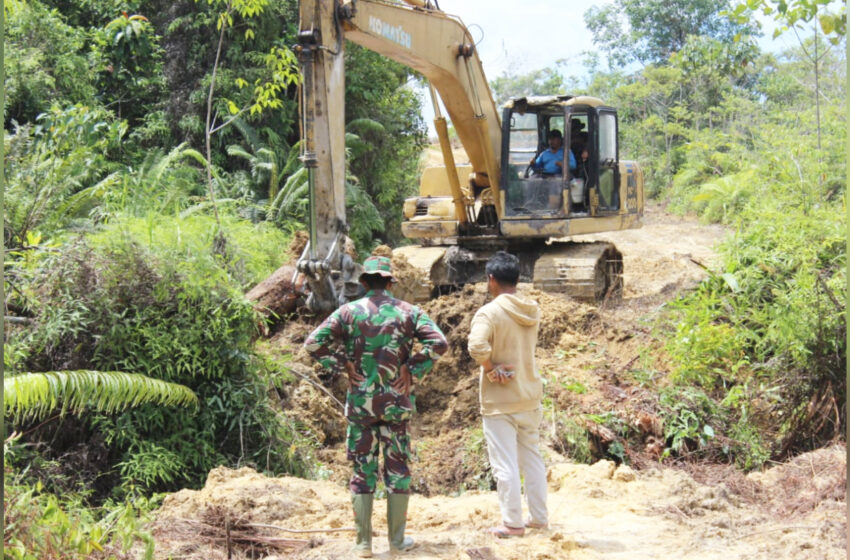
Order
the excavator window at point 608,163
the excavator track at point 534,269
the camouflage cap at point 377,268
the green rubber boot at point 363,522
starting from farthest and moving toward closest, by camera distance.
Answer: the excavator window at point 608,163, the excavator track at point 534,269, the camouflage cap at point 377,268, the green rubber boot at point 363,522

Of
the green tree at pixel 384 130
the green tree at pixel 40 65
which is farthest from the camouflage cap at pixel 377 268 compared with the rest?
the green tree at pixel 384 130

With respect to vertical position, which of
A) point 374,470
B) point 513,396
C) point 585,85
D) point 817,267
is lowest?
point 374,470

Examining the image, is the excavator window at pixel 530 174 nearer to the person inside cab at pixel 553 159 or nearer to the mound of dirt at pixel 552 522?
the person inside cab at pixel 553 159

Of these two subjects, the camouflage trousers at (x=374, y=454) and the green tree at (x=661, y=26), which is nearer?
the camouflage trousers at (x=374, y=454)

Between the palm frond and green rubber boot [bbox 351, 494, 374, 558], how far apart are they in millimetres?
2185

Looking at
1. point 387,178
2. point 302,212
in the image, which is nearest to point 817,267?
point 302,212

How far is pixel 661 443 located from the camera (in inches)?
300

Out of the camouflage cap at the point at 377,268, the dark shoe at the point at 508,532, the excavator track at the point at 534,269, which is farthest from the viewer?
the excavator track at the point at 534,269

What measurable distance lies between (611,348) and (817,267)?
7.78 feet

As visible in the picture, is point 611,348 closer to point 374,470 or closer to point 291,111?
point 374,470

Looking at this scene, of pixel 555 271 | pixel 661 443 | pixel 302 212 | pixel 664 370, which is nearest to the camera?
pixel 661 443

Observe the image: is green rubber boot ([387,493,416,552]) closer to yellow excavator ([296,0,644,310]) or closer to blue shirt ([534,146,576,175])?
yellow excavator ([296,0,644,310])

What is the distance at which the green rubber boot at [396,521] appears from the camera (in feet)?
16.6

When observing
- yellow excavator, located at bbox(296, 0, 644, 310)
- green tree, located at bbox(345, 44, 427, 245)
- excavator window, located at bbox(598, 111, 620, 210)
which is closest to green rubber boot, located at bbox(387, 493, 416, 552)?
yellow excavator, located at bbox(296, 0, 644, 310)
